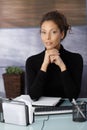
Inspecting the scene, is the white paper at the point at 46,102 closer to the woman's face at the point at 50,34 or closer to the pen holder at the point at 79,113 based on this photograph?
the pen holder at the point at 79,113

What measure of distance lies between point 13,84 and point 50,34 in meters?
1.02

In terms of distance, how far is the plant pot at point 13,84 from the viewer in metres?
3.04

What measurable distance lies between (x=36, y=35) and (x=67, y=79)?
3.73ft

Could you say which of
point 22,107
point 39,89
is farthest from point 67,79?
point 22,107

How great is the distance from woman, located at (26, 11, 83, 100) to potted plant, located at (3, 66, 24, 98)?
72cm

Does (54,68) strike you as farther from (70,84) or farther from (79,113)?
(79,113)

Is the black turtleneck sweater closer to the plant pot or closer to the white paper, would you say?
the white paper

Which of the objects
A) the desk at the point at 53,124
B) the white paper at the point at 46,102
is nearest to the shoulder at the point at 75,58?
the white paper at the point at 46,102

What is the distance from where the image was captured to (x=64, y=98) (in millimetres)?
2256

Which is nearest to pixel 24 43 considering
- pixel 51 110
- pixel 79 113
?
pixel 51 110

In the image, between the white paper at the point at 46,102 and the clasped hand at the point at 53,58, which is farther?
the clasped hand at the point at 53,58

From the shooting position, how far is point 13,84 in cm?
304

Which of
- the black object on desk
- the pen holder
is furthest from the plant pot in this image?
the pen holder

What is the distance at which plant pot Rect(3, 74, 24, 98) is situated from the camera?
3035 millimetres
